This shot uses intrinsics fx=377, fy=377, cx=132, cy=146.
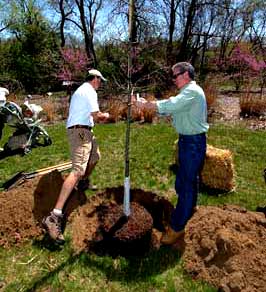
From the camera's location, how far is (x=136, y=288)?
371cm

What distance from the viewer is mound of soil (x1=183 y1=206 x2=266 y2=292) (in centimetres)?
362

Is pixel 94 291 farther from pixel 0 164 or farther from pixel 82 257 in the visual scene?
pixel 0 164

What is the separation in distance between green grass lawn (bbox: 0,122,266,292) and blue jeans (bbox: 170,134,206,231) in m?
0.42

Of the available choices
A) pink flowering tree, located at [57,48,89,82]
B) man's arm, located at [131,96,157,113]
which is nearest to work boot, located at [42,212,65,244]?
man's arm, located at [131,96,157,113]

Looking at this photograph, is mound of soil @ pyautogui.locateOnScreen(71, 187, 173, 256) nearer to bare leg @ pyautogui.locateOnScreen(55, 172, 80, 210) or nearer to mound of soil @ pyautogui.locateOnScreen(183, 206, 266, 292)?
→ bare leg @ pyautogui.locateOnScreen(55, 172, 80, 210)

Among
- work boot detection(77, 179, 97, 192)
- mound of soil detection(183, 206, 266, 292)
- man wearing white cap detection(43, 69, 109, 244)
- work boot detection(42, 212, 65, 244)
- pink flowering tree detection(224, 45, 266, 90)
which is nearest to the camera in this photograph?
mound of soil detection(183, 206, 266, 292)

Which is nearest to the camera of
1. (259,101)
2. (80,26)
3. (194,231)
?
→ (194,231)

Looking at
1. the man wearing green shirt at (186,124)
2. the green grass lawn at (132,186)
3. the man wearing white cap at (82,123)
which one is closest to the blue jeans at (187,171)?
the man wearing green shirt at (186,124)

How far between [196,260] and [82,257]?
4.05 ft

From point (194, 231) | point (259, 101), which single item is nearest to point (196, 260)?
point (194, 231)

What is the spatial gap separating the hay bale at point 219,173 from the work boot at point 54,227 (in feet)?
8.43

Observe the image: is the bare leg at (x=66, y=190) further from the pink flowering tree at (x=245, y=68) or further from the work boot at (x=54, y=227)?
the pink flowering tree at (x=245, y=68)

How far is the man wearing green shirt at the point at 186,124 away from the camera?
3.79 metres

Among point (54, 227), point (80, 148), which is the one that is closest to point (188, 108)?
point (80, 148)
